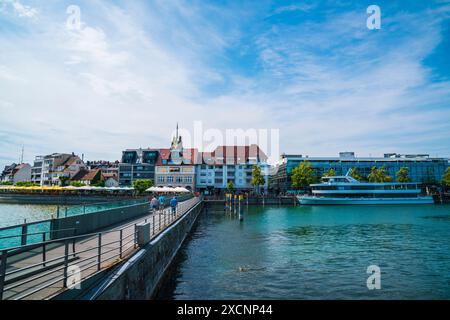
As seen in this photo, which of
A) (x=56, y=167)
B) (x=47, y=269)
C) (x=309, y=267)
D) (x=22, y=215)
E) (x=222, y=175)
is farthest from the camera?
(x=56, y=167)

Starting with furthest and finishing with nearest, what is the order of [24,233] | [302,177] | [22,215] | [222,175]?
[222,175] < [302,177] < [22,215] < [24,233]

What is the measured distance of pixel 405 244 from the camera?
2698cm

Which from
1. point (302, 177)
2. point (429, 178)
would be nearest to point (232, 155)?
point (302, 177)

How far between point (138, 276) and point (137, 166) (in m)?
99.9

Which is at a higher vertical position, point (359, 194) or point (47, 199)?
point (359, 194)

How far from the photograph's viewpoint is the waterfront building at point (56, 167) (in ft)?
393

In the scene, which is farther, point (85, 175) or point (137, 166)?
point (85, 175)

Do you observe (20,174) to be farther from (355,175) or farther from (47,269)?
(47,269)

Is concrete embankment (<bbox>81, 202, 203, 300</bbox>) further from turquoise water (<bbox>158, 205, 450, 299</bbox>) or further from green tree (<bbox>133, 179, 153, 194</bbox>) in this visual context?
green tree (<bbox>133, 179, 153, 194</bbox>)

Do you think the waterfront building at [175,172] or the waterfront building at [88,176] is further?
the waterfront building at [88,176]

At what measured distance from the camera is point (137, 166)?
108m

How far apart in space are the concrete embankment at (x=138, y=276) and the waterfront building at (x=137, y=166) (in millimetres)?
91157

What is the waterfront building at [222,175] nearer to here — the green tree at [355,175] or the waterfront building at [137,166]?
the waterfront building at [137,166]

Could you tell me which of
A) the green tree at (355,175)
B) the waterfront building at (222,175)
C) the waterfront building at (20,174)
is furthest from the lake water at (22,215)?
the green tree at (355,175)
